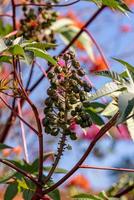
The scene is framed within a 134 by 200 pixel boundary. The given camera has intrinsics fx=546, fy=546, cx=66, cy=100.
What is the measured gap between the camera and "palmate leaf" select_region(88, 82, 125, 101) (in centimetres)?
89

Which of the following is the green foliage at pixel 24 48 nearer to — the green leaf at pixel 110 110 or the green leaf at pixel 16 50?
the green leaf at pixel 16 50

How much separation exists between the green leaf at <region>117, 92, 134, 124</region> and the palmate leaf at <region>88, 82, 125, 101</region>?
0.03 meters

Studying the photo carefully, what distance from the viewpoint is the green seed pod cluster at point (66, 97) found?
1.04 metres

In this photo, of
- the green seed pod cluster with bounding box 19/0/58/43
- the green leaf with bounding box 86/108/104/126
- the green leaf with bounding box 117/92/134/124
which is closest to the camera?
the green leaf with bounding box 117/92/134/124

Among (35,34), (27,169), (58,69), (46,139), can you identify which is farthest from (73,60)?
(46,139)

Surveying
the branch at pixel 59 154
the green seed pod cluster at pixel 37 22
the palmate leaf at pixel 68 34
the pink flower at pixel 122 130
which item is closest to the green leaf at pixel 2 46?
the branch at pixel 59 154

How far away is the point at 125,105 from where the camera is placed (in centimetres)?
87

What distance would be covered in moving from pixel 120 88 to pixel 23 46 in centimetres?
20

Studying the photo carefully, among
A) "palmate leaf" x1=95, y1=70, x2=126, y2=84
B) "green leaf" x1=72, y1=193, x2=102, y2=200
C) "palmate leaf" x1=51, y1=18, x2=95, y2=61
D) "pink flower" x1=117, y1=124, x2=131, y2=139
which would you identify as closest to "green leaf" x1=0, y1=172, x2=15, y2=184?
"green leaf" x1=72, y1=193, x2=102, y2=200

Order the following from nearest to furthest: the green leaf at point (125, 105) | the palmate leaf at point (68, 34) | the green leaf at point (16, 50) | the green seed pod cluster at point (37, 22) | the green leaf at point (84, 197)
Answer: the green leaf at point (125, 105) < the green leaf at point (16, 50) < the green leaf at point (84, 197) < the green seed pod cluster at point (37, 22) < the palmate leaf at point (68, 34)

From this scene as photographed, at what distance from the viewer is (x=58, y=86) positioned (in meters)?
1.04

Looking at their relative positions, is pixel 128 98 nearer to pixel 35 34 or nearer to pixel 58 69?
pixel 58 69

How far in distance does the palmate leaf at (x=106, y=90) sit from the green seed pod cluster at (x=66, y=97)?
0.41ft

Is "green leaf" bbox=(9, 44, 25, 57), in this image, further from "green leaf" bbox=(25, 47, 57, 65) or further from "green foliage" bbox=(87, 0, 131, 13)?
"green foliage" bbox=(87, 0, 131, 13)
